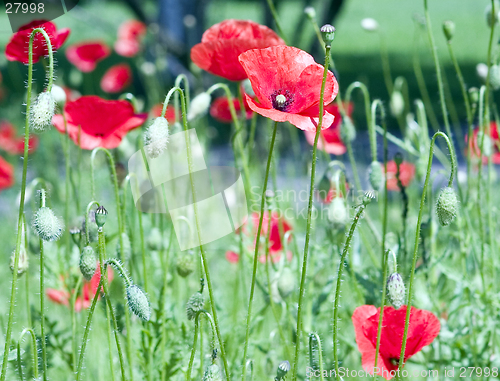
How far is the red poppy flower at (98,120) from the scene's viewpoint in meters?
1.15

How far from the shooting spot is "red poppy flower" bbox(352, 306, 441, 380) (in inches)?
36.8

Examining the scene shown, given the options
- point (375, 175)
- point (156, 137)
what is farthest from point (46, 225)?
point (375, 175)

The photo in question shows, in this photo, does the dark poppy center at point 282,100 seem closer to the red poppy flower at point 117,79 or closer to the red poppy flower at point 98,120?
the red poppy flower at point 98,120

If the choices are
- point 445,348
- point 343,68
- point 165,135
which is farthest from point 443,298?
point 343,68

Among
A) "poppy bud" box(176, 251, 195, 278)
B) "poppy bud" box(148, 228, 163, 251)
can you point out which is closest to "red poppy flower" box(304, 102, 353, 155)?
"poppy bud" box(148, 228, 163, 251)

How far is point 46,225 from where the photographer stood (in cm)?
84

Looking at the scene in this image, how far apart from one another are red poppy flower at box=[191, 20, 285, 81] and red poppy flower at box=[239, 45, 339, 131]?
0.20m

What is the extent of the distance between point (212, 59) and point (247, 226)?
2.10 feet

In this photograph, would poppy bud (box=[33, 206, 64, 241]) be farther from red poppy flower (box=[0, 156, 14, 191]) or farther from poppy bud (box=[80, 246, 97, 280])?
red poppy flower (box=[0, 156, 14, 191])

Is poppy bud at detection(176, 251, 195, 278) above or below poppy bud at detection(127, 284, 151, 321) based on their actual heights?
above

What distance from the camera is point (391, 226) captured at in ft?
7.62

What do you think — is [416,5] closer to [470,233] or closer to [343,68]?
[343,68]

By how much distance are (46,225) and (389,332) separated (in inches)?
21.4

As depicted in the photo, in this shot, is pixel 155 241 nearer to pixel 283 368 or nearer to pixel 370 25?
pixel 283 368
